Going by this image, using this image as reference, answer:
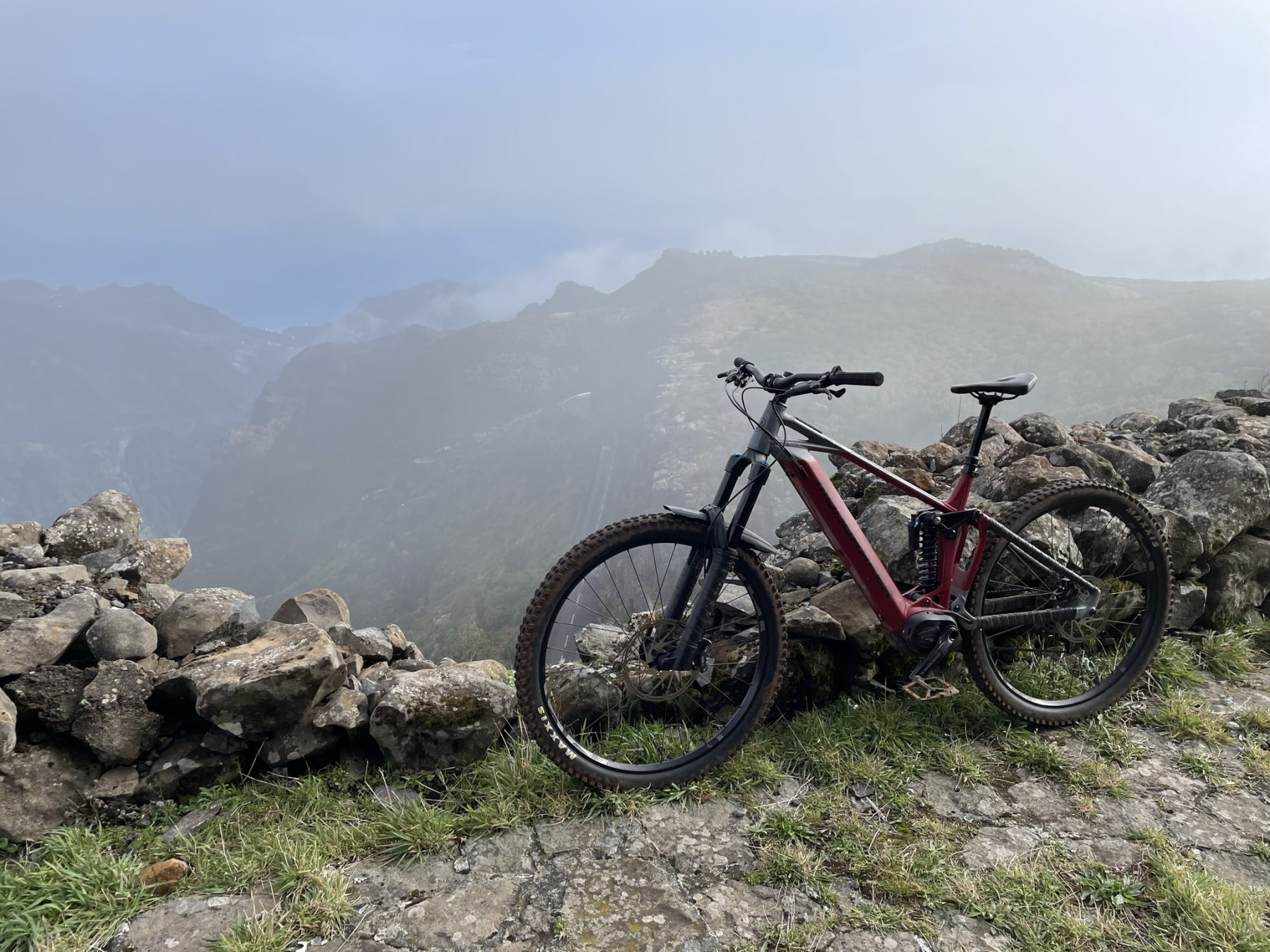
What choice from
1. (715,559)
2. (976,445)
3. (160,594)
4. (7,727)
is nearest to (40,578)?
(160,594)

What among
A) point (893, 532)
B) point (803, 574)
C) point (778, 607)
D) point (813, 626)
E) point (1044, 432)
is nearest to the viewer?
point (778, 607)

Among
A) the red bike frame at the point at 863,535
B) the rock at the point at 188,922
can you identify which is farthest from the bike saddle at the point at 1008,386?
the rock at the point at 188,922

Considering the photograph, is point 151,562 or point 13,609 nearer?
point 13,609

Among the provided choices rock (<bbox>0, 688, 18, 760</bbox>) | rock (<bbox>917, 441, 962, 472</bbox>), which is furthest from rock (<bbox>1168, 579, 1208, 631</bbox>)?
rock (<bbox>0, 688, 18, 760</bbox>)

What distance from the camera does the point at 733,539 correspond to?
140 inches

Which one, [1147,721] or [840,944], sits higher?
[1147,721]

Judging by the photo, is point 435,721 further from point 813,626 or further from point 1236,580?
point 1236,580

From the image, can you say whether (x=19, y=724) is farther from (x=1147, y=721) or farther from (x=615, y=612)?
(x=1147, y=721)

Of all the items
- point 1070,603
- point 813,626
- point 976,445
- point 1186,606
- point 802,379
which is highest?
point 802,379

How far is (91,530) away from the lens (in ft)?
20.4

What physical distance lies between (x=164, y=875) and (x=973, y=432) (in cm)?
682

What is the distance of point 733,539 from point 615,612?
158 centimetres

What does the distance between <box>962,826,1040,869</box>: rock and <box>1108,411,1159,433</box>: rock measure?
6.91m

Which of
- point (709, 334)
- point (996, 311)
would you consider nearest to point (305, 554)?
point (709, 334)
